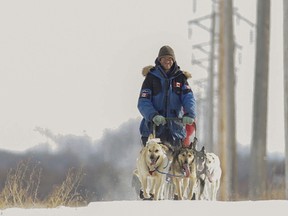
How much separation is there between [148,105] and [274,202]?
4.94 feet

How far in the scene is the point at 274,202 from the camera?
275 inches

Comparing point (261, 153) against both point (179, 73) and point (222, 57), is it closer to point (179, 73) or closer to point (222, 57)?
point (222, 57)

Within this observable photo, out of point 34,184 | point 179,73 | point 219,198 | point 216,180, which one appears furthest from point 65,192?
point 219,198

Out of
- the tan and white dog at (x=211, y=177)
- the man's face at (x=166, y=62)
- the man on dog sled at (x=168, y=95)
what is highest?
the man's face at (x=166, y=62)

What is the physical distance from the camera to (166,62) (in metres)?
7.07

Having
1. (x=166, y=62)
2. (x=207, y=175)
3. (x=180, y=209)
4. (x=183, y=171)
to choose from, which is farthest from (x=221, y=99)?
(x=180, y=209)

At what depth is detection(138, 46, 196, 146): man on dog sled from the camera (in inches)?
278

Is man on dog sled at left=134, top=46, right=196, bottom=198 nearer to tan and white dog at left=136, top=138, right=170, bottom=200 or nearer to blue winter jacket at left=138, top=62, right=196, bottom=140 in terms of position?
blue winter jacket at left=138, top=62, right=196, bottom=140

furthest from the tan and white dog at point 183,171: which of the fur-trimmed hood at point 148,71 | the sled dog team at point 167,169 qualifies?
the fur-trimmed hood at point 148,71

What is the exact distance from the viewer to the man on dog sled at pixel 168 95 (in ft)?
23.2

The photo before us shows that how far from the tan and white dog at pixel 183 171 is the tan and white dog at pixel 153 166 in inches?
3.6

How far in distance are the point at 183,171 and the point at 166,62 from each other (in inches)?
41.8

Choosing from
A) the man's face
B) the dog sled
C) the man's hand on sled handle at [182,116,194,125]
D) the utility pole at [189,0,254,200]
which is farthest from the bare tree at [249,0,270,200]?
the man's hand on sled handle at [182,116,194,125]

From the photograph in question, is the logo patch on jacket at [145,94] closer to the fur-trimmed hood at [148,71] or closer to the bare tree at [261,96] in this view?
the fur-trimmed hood at [148,71]
